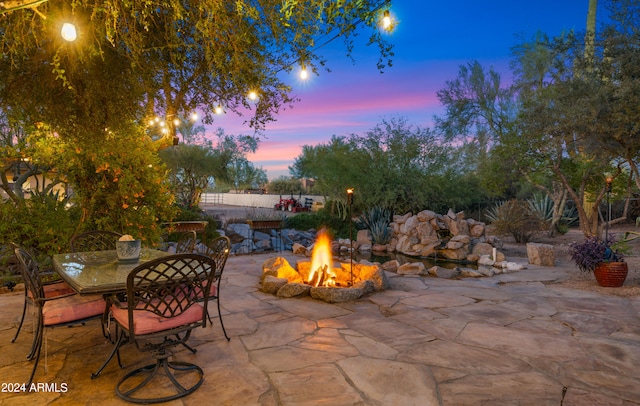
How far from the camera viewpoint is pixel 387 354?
3.04m

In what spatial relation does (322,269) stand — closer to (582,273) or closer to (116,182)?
(116,182)

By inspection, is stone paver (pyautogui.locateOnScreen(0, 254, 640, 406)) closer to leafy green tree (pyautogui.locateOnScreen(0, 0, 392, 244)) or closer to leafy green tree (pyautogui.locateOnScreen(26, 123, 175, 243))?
leafy green tree (pyautogui.locateOnScreen(26, 123, 175, 243))

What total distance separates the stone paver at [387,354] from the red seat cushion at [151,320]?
0.44m

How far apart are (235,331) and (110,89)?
2.82m

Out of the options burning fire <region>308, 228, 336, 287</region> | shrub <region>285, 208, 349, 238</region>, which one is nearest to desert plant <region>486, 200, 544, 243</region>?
shrub <region>285, 208, 349, 238</region>

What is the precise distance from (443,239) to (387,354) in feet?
25.7

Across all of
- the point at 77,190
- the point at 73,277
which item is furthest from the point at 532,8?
the point at 73,277

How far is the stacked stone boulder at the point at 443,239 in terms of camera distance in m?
9.57

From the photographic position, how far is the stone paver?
2.43 metres

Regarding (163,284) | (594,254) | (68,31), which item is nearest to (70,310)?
(163,284)

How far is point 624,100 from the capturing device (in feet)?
18.6

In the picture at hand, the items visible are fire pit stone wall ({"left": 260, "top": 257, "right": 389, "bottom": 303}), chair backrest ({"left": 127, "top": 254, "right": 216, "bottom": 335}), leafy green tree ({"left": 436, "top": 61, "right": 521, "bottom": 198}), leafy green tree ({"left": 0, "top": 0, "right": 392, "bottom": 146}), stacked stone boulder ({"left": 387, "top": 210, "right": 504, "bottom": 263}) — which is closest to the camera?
chair backrest ({"left": 127, "top": 254, "right": 216, "bottom": 335})

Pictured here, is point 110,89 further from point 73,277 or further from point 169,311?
point 169,311

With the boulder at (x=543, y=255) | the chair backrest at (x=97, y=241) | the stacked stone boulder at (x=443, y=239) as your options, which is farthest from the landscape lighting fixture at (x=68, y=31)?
the stacked stone boulder at (x=443, y=239)
